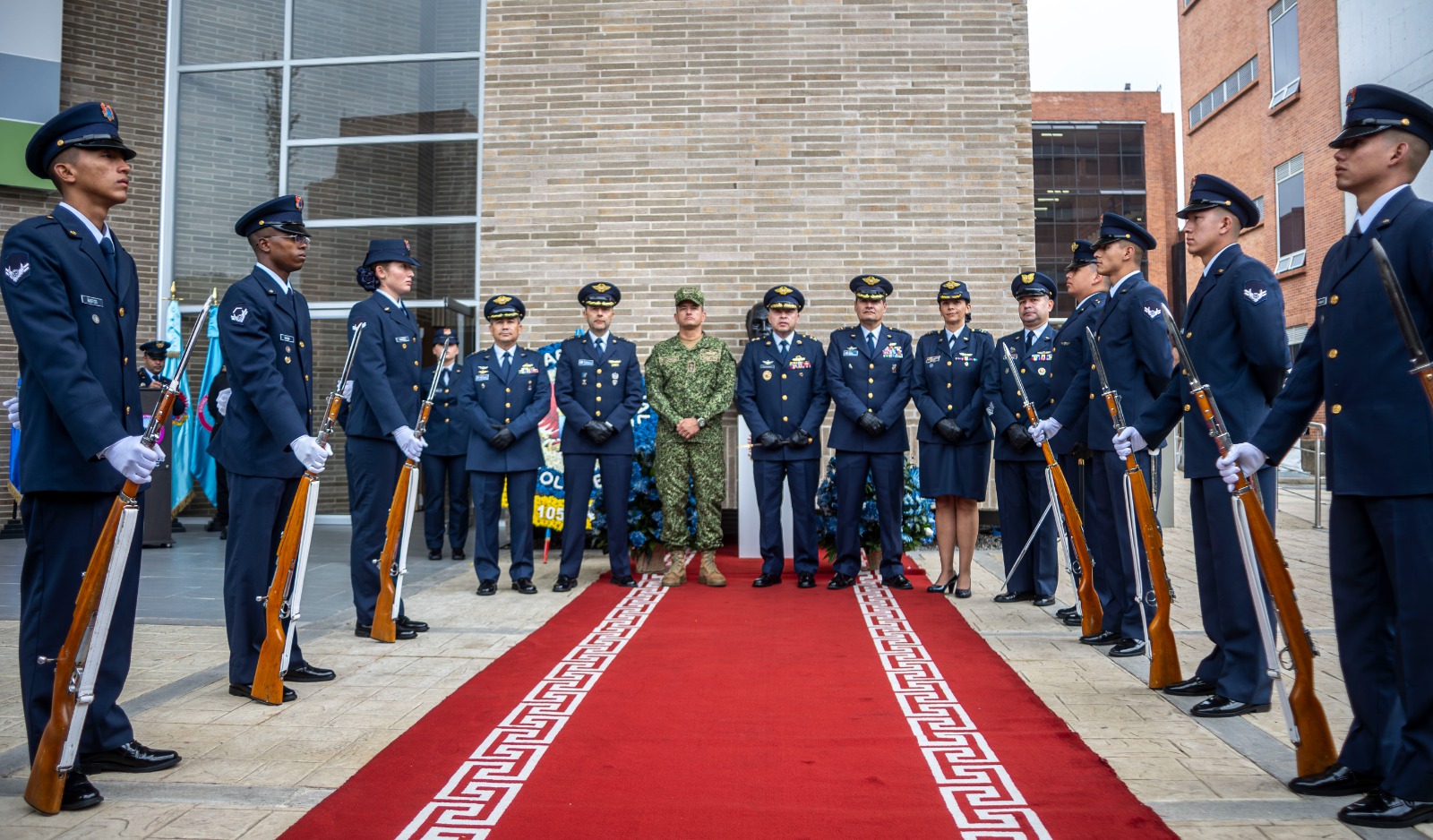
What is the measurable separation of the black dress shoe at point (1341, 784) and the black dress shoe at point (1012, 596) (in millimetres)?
3367

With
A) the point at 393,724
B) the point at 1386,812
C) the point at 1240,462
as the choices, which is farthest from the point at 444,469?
the point at 1386,812

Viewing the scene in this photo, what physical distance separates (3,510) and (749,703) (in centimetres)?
986

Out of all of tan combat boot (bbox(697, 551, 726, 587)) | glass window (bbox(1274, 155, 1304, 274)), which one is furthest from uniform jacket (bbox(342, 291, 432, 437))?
glass window (bbox(1274, 155, 1304, 274))

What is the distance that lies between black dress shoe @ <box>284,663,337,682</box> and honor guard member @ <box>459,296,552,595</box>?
7.17 ft

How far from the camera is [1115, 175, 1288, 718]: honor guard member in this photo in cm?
367

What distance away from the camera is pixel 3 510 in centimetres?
1032

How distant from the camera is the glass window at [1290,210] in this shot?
64.0 ft

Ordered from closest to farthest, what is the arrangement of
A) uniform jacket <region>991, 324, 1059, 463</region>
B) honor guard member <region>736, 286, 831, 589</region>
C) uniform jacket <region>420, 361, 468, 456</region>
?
uniform jacket <region>991, 324, 1059, 463</region>
honor guard member <region>736, 286, 831, 589</region>
uniform jacket <region>420, 361, 468, 456</region>

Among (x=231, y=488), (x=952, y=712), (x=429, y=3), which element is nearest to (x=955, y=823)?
(x=952, y=712)

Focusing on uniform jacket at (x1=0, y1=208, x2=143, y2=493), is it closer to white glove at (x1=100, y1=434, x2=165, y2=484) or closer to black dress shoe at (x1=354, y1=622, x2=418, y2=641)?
white glove at (x1=100, y1=434, x2=165, y2=484)

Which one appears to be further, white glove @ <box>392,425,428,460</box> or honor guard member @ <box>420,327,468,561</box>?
honor guard member @ <box>420,327,468,561</box>

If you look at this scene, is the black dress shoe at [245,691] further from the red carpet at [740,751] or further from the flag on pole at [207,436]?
the flag on pole at [207,436]

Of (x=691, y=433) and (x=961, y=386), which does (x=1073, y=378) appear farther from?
(x=691, y=433)

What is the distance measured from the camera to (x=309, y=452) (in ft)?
12.7
